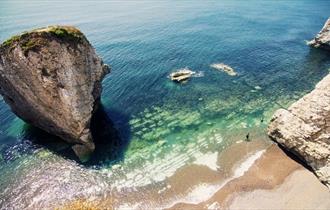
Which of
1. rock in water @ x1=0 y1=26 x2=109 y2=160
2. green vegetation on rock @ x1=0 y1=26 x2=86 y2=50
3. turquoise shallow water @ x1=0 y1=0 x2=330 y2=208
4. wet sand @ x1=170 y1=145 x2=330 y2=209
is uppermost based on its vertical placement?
green vegetation on rock @ x1=0 y1=26 x2=86 y2=50

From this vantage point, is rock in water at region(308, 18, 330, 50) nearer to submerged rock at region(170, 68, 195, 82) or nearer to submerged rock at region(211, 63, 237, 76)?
submerged rock at region(211, 63, 237, 76)

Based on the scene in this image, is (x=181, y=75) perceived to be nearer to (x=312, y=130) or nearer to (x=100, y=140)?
(x=100, y=140)

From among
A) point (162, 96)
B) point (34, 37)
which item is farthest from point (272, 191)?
point (34, 37)

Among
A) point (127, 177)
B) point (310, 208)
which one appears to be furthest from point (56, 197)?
point (310, 208)

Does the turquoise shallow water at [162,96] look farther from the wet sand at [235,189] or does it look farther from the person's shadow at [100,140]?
the wet sand at [235,189]

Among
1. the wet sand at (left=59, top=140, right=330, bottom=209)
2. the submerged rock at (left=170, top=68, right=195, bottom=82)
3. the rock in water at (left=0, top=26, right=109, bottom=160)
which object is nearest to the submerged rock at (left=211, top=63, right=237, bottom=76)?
the submerged rock at (left=170, top=68, right=195, bottom=82)

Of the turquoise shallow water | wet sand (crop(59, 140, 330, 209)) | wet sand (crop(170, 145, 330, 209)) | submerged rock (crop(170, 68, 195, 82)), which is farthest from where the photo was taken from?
submerged rock (crop(170, 68, 195, 82))
